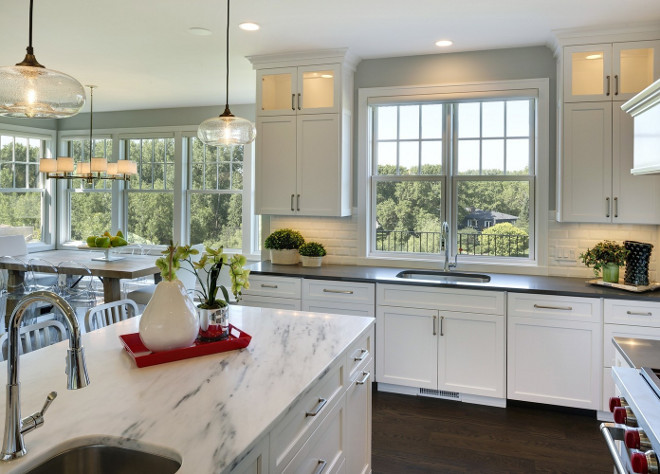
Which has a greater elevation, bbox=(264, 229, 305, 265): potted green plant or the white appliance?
the white appliance

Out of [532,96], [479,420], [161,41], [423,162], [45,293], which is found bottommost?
[479,420]

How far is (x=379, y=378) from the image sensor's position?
3803mm

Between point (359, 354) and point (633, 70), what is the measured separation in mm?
2964

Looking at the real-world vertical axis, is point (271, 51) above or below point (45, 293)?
above

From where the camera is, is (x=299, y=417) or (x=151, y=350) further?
(x=151, y=350)

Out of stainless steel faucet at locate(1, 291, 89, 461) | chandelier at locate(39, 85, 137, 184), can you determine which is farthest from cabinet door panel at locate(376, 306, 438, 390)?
chandelier at locate(39, 85, 137, 184)

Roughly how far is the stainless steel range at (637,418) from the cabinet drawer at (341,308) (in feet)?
6.83

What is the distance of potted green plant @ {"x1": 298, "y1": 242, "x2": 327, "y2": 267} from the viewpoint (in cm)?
428

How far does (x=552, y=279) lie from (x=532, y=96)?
1445mm

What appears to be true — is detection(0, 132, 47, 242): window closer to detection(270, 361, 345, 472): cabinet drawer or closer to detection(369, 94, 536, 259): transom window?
detection(369, 94, 536, 259): transom window

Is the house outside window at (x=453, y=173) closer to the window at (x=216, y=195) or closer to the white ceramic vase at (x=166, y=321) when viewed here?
the window at (x=216, y=195)

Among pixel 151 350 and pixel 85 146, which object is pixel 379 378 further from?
pixel 85 146

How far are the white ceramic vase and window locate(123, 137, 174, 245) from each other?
5110mm

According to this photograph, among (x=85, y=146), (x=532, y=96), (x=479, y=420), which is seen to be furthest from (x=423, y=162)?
(x=85, y=146)
